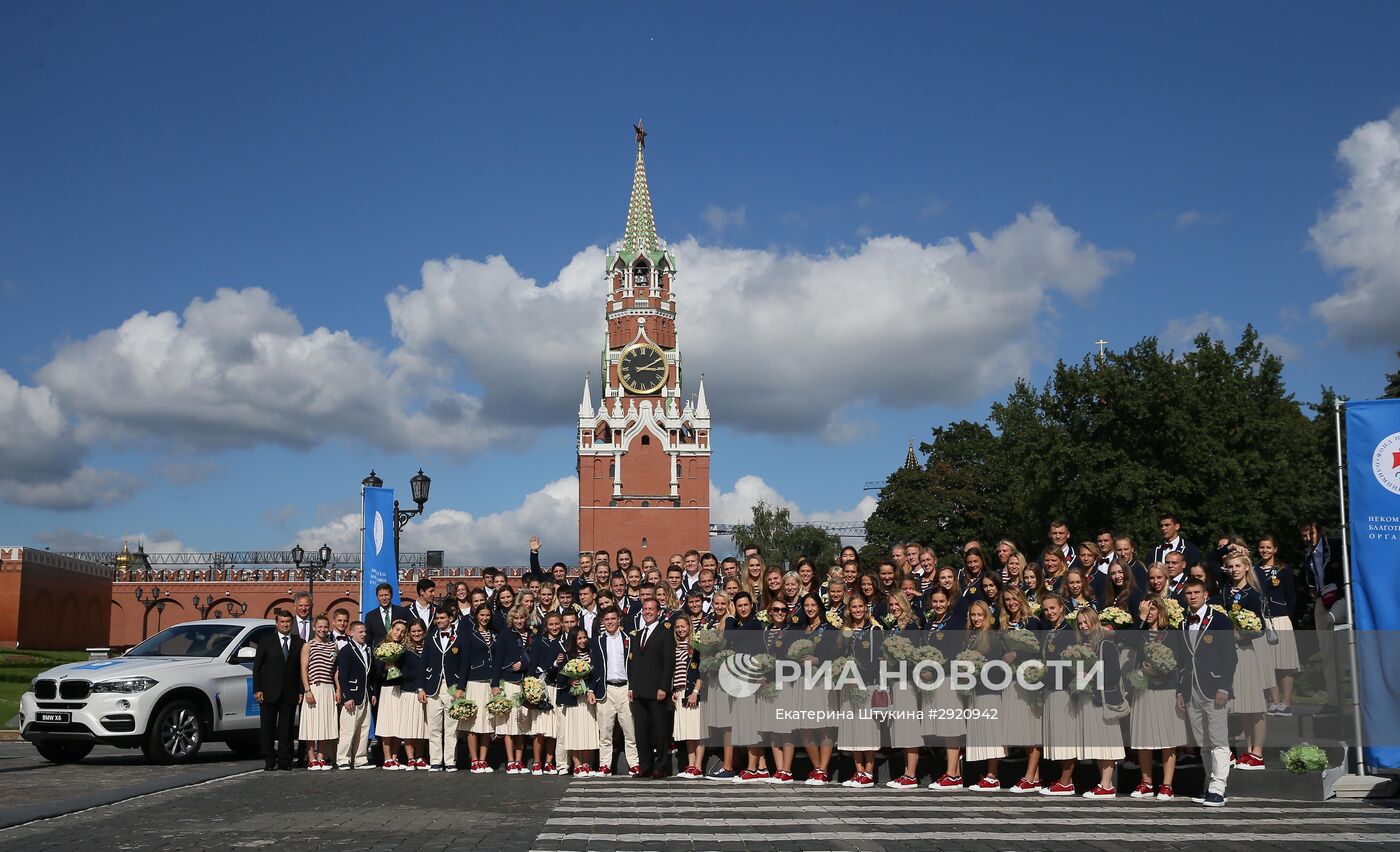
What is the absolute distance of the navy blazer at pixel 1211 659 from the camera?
1166cm

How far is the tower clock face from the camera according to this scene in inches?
3728

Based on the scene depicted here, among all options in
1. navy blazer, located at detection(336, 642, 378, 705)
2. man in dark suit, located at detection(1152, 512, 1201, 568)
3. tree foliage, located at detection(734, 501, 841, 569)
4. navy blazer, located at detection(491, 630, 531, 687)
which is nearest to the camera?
man in dark suit, located at detection(1152, 512, 1201, 568)

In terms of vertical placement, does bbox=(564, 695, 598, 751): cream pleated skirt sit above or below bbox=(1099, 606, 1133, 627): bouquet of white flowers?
below

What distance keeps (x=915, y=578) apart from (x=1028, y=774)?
2.92 metres

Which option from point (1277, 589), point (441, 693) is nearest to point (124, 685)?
point (441, 693)

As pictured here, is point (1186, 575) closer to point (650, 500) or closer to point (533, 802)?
point (533, 802)

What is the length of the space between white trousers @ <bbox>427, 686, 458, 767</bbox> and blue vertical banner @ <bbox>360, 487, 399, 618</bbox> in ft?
21.6

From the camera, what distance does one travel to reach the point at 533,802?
11227 millimetres

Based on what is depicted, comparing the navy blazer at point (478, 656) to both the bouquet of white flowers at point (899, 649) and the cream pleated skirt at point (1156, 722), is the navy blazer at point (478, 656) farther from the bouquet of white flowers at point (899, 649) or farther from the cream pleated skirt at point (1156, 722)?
the cream pleated skirt at point (1156, 722)

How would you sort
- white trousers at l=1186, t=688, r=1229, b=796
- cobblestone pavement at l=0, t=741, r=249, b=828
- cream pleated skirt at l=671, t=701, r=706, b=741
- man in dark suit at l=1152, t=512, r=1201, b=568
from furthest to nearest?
man in dark suit at l=1152, t=512, r=1201, b=568 < cream pleated skirt at l=671, t=701, r=706, b=741 < white trousers at l=1186, t=688, r=1229, b=796 < cobblestone pavement at l=0, t=741, r=249, b=828

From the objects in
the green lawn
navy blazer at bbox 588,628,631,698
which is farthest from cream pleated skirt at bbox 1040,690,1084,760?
the green lawn

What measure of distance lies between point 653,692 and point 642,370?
268ft

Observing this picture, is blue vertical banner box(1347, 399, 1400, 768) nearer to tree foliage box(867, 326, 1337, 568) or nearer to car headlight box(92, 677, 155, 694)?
car headlight box(92, 677, 155, 694)

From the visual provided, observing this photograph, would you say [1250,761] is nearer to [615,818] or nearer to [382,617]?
[615,818]
